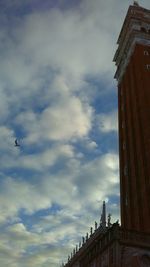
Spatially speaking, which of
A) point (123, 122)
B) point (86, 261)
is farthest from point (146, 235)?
point (123, 122)

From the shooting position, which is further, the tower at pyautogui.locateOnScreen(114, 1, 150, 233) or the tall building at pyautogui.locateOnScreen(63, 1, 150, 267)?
the tower at pyautogui.locateOnScreen(114, 1, 150, 233)

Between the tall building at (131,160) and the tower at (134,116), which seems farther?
the tower at (134,116)

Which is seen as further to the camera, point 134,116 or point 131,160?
point 134,116

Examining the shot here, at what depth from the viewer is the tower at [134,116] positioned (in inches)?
1559

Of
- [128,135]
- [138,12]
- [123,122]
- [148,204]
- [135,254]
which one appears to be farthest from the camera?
[138,12]

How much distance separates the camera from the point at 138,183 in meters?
40.8

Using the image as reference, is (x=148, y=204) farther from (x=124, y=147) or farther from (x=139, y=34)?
(x=139, y=34)

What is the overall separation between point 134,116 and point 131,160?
19.3ft

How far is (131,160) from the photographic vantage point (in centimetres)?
4403

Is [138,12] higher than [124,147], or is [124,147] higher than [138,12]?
[138,12]

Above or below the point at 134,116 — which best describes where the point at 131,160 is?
below

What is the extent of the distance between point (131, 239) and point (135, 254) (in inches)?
42.6

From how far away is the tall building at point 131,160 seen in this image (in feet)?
87.4

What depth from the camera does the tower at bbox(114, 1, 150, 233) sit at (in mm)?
39594
